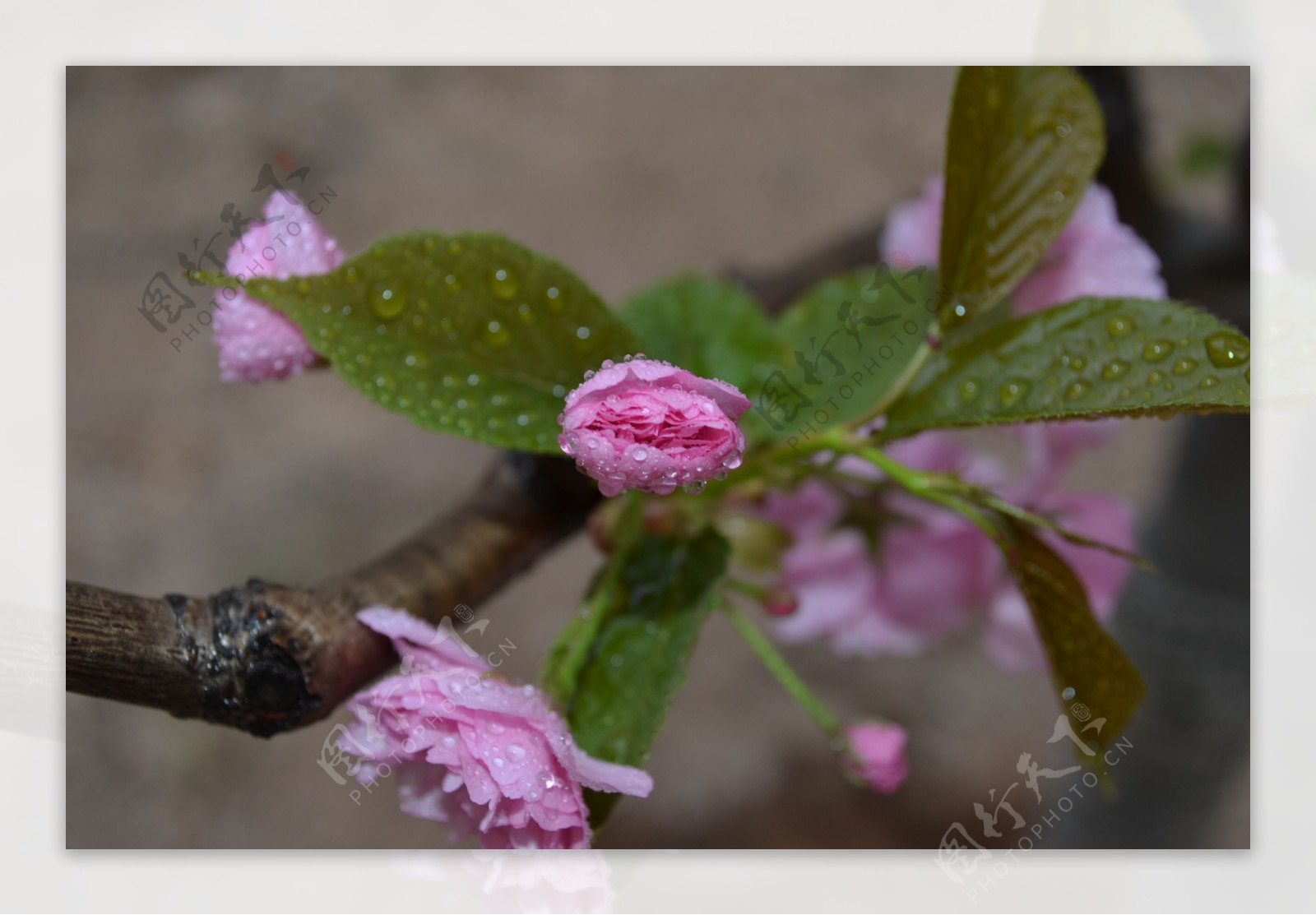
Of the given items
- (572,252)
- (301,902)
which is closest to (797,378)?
(301,902)

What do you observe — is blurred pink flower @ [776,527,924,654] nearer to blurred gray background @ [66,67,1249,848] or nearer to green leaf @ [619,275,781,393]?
green leaf @ [619,275,781,393]

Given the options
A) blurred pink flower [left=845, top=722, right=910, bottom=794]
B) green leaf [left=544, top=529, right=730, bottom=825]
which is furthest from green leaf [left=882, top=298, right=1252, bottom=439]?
blurred pink flower [left=845, top=722, right=910, bottom=794]

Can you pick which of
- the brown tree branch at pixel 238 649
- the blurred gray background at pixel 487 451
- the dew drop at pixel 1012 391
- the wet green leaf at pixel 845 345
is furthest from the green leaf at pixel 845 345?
the blurred gray background at pixel 487 451

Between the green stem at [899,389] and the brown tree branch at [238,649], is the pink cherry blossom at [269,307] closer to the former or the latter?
the brown tree branch at [238,649]

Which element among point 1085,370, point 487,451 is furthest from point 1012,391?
point 487,451

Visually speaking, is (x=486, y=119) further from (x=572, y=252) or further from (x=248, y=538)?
(x=248, y=538)

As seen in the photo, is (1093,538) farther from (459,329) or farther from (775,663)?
(459,329)

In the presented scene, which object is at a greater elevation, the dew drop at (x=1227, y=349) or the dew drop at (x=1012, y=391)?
the dew drop at (x=1227, y=349)
